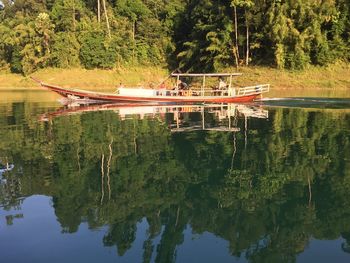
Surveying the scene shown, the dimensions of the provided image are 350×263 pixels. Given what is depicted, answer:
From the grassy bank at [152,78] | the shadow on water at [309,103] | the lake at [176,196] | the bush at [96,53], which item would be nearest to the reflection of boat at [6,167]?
the lake at [176,196]

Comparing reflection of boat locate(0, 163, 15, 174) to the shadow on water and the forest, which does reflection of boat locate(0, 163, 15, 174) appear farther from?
the forest

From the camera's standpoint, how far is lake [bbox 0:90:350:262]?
700cm

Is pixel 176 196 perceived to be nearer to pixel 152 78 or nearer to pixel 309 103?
pixel 309 103

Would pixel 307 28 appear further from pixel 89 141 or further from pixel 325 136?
pixel 89 141

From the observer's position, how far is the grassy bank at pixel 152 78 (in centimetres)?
4766

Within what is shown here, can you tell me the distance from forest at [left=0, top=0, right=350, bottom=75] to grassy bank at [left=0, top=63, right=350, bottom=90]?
106cm

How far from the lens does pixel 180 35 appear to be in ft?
197

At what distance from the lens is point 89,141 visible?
16.1m

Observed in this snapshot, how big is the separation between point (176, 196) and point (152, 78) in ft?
155

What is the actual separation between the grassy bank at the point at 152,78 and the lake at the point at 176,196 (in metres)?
26.0

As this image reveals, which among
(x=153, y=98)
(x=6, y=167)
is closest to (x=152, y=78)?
(x=153, y=98)

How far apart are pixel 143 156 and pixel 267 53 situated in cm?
4030

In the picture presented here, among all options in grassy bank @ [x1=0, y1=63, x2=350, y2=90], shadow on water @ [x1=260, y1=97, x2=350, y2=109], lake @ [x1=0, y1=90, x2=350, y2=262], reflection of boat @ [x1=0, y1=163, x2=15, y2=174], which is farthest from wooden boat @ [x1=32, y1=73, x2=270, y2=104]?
reflection of boat @ [x1=0, y1=163, x2=15, y2=174]

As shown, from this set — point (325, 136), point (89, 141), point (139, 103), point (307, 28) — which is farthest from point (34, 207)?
point (307, 28)
